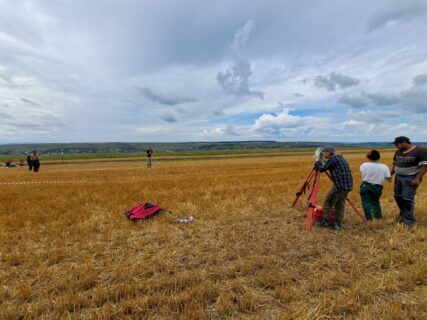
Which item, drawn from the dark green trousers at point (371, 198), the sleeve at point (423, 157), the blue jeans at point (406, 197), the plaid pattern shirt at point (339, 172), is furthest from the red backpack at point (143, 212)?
the sleeve at point (423, 157)

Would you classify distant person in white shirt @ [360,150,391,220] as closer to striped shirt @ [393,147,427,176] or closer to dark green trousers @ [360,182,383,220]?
dark green trousers @ [360,182,383,220]

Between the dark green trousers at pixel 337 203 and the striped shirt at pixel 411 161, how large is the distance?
1546 millimetres

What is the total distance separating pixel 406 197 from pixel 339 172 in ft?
6.15

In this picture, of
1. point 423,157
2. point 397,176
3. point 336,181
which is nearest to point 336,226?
point 336,181

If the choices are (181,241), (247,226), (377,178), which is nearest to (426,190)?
(377,178)

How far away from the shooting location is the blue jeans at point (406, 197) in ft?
21.6

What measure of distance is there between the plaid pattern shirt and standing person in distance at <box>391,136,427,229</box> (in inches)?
54.3

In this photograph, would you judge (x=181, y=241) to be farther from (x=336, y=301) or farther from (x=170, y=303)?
(x=336, y=301)

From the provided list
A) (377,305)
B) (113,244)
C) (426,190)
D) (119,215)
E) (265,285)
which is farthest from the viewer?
(426,190)

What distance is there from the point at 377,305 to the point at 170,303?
2.91m

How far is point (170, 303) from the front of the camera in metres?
3.64

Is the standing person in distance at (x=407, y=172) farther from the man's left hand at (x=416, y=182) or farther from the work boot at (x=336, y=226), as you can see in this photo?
the work boot at (x=336, y=226)

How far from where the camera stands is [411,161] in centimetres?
643

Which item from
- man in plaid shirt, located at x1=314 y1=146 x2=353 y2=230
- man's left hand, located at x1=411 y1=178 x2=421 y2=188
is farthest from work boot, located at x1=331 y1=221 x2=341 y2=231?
man's left hand, located at x1=411 y1=178 x2=421 y2=188
